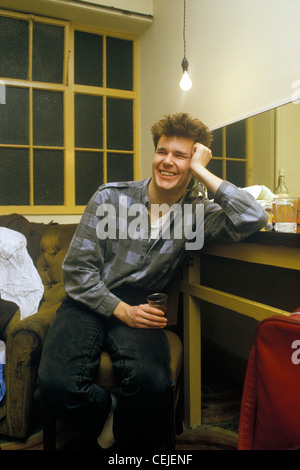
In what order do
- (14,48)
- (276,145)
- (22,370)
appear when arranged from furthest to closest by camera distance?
(14,48), (276,145), (22,370)

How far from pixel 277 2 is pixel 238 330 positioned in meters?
1.65

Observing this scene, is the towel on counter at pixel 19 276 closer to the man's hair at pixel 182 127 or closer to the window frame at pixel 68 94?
the window frame at pixel 68 94

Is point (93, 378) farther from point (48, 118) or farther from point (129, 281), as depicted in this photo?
point (48, 118)

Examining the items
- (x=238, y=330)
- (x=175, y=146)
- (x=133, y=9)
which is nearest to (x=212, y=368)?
(x=238, y=330)

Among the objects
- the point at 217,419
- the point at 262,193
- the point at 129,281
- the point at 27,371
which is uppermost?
the point at 262,193

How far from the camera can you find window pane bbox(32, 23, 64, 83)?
2.77 metres

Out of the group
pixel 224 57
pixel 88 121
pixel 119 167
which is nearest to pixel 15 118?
pixel 88 121

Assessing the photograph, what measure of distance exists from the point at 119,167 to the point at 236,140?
4.77 ft

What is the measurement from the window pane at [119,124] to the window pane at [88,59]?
227 millimetres

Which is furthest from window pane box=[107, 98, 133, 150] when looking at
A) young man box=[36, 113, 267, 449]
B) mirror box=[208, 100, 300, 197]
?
young man box=[36, 113, 267, 449]

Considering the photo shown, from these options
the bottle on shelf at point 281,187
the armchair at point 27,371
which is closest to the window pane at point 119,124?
the bottle on shelf at point 281,187

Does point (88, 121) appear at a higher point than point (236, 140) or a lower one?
higher

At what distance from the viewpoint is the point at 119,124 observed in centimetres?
308

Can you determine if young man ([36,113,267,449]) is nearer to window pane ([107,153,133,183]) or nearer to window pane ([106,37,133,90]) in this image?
window pane ([107,153,133,183])
